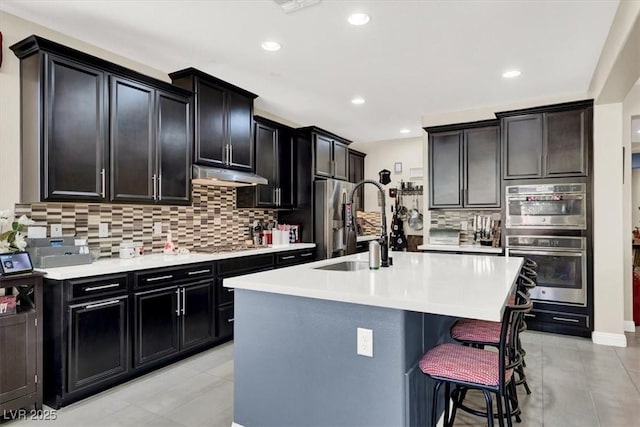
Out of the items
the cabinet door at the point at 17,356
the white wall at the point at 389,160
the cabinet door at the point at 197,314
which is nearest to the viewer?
the cabinet door at the point at 17,356

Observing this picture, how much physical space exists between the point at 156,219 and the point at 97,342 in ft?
4.51

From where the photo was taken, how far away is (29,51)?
8.66ft

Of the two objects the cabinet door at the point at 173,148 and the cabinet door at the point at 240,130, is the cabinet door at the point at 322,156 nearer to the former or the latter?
the cabinet door at the point at 240,130

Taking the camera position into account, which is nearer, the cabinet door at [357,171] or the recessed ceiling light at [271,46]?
the recessed ceiling light at [271,46]

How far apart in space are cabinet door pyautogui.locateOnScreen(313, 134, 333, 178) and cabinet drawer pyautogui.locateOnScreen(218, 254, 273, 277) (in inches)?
66.9

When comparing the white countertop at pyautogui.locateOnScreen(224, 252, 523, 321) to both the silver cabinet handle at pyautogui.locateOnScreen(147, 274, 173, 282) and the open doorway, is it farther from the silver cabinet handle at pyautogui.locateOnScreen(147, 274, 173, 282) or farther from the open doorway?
the open doorway

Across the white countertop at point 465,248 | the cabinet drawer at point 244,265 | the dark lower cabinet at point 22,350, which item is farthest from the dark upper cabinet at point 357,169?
the dark lower cabinet at point 22,350

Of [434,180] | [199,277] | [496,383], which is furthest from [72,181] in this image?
[434,180]

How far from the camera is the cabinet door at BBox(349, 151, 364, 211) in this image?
7015 mm

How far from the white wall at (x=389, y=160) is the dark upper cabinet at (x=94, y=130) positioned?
4400mm

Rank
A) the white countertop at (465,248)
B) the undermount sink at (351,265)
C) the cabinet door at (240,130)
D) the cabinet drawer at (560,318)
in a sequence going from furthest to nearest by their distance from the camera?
the white countertop at (465,248) → the cabinet door at (240,130) → the cabinet drawer at (560,318) → the undermount sink at (351,265)

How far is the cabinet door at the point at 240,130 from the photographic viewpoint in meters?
4.12

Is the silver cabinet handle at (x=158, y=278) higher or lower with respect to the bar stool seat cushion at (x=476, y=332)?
higher

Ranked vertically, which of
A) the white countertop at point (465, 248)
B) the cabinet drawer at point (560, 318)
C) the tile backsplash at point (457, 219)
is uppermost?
the tile backsplash at point (457, 219)
